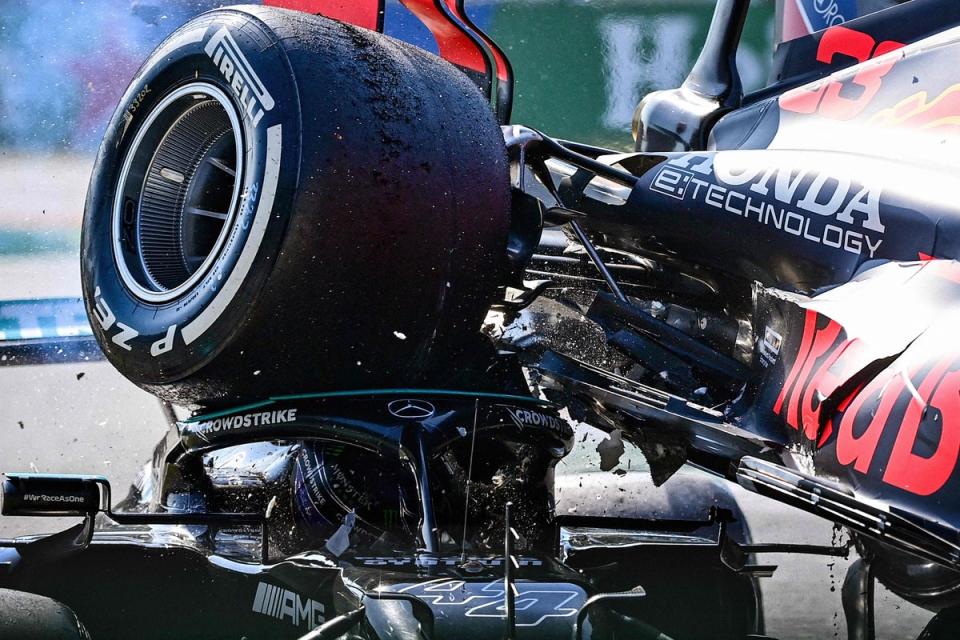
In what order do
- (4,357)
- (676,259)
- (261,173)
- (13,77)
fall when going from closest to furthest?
(261,173)
(676,259)
(4,357)
(13,77)

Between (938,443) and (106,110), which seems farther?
(106,110)

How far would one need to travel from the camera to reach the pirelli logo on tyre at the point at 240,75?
7.00 ft

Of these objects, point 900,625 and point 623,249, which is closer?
point 900,625

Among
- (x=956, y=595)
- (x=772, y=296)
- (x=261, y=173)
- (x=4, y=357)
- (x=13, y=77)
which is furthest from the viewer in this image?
(x=13, y=77)

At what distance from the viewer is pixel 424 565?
6.32 ft

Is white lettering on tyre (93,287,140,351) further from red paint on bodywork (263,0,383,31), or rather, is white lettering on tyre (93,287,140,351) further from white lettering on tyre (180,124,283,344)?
red paint on bodywork (263,0,383,31)

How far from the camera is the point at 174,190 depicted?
249 centimetres

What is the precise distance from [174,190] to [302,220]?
1.95 feet

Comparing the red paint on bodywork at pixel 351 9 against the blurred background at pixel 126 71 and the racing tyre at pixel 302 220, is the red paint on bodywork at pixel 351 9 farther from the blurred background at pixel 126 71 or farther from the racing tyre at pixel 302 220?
the racing tyre at pixel 302 220

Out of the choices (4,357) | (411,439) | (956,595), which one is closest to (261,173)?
(411,439)

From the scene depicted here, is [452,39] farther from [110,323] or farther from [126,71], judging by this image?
[126,71]

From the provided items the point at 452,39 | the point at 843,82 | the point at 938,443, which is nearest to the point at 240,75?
the point at 843,82

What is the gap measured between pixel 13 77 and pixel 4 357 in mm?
3145

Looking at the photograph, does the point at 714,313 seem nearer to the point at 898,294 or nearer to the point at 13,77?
the point at 898,294
